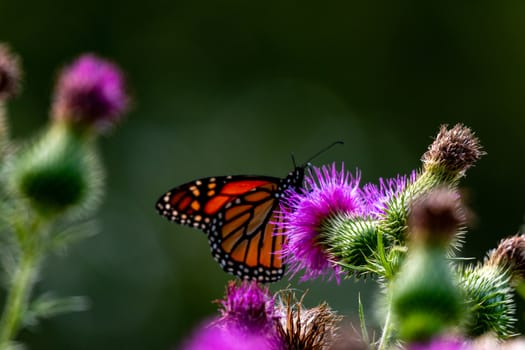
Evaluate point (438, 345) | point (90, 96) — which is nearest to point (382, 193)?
point (438, 345)

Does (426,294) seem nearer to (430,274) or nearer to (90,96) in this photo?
(430,274)

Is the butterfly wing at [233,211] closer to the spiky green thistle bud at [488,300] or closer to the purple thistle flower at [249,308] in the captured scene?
the spiky green thistle bud at [488,300]

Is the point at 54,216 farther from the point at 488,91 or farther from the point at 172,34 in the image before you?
the point at 172,34

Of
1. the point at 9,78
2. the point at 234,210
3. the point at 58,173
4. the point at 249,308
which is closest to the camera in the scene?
the point at 249,308

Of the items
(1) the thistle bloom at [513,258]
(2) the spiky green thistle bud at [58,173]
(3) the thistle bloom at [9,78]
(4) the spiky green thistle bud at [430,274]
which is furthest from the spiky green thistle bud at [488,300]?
(3) the thistle bloom at [9,78]

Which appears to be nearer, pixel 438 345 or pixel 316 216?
pixel 438 345
